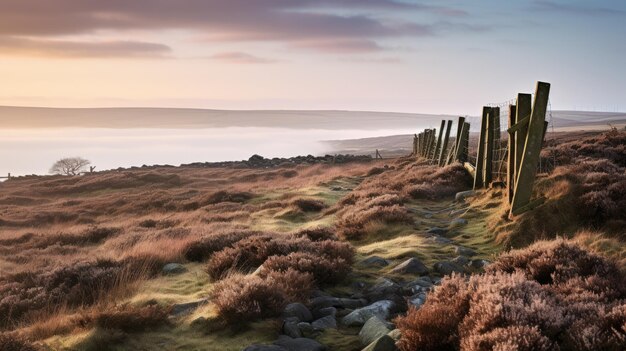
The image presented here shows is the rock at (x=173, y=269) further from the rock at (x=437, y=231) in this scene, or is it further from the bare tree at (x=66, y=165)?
the bare tree at (x=66, y=165)

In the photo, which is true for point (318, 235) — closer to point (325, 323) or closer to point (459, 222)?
point (459, 222)

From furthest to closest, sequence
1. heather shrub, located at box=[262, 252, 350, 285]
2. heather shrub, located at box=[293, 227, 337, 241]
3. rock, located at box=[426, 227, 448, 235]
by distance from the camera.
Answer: rock, located at box=[426, 227, 448, 235] < heather shrub, located at box=[293, 227, 337, 241] < heather shrub, located at box=[262, 252, 350, 285]

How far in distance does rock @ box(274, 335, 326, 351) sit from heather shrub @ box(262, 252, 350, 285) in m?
2.28

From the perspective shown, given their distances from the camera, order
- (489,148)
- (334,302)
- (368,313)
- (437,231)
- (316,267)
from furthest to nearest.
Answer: (489,148), (437,231), (316,267), (334,302), (368,313)

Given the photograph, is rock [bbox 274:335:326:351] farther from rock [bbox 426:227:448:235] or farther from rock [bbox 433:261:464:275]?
rock [bbox 426:227:448:235]

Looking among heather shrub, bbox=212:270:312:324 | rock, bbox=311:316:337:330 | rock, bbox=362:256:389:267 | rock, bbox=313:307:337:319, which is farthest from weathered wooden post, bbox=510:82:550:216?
rock, bbox=311:316:337:330

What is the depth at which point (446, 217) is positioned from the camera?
14211 mm

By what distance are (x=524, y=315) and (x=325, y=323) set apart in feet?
9.20

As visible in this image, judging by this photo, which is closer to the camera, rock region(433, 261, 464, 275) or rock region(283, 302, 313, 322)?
rock region(283, 302, 313, 322)

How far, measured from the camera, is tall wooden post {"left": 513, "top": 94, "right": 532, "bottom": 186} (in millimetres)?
11250

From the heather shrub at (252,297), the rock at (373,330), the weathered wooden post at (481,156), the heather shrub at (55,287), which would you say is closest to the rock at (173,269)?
the heather shrub at (55,287)

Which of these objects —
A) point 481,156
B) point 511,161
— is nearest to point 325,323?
point 511,161

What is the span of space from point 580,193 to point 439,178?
862 cm

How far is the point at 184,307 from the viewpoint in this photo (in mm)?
7809
